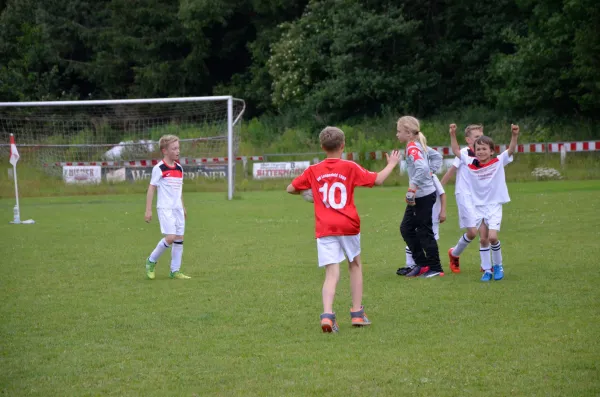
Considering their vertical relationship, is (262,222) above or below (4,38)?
below

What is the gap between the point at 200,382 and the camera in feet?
18.5

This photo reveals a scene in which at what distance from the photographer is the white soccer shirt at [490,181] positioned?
9477 millimetres

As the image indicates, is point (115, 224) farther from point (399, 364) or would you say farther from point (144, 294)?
point (399, 364)

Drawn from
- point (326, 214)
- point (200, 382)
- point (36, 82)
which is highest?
point (36, 82)

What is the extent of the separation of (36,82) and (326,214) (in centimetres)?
4732

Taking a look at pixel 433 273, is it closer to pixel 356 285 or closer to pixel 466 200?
pixel 466 200

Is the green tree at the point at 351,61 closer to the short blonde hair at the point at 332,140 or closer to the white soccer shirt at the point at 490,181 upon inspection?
the white soccer shirt at the point at 490,181

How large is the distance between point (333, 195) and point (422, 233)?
10.1 ft

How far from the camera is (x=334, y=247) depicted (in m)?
7.21

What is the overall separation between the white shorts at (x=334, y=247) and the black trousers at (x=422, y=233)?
9.39 ft

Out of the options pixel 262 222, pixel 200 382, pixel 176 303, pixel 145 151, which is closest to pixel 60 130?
pixel 145 151

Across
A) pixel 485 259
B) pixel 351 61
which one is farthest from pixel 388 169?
pixel 351 61

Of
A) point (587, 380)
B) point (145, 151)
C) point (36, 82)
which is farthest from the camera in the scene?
point (36, 82)

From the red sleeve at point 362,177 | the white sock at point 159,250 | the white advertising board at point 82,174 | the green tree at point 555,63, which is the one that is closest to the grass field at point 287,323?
the white sock at point 159,250
